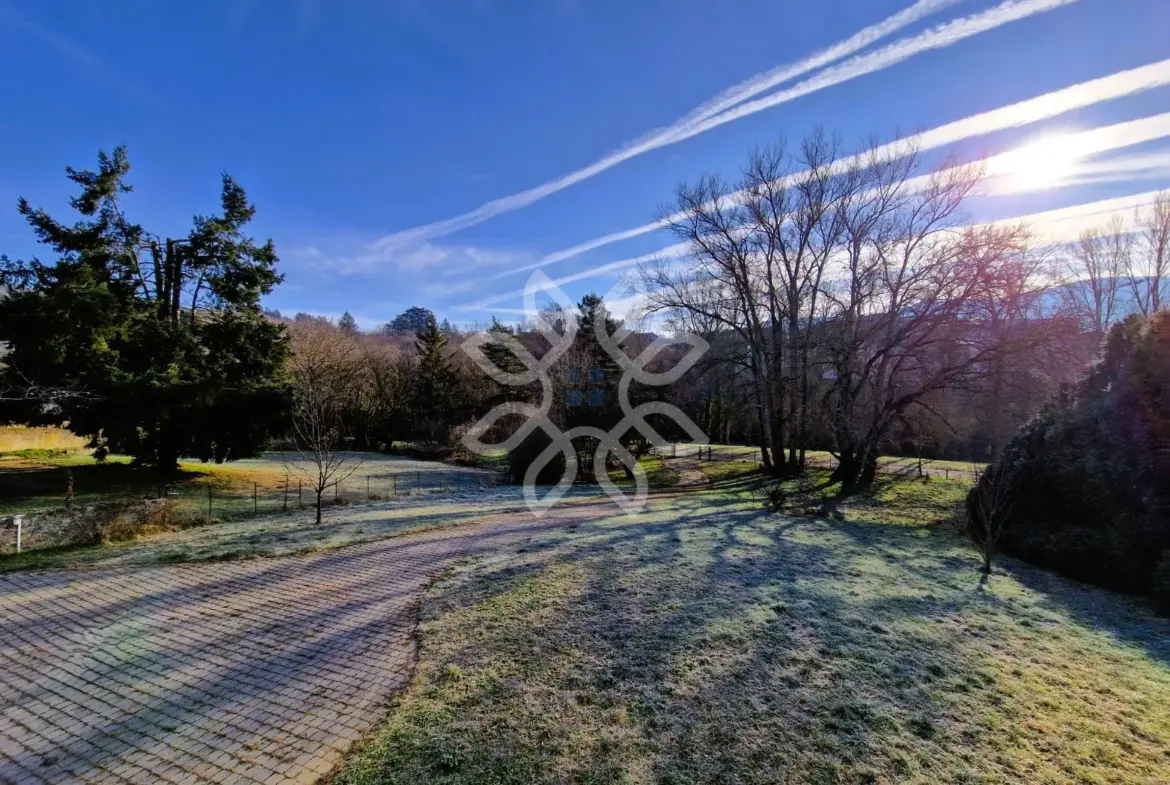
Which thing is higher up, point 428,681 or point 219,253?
point 219,253

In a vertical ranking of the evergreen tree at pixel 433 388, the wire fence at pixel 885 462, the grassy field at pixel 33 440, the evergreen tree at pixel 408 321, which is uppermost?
the evergreen tree at pixel 408 321

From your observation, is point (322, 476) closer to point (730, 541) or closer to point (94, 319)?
point (94, 319)

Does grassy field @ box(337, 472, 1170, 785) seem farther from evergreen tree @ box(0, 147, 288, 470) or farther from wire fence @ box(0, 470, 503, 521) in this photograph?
evergreen tree @ box(0, 147, 288, 470)

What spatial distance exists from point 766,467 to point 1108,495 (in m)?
14.8

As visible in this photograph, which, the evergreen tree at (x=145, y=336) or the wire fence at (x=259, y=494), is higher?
the evergreen tree at (x=145, y=336)

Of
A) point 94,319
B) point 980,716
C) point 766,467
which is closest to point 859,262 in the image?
point 766,467

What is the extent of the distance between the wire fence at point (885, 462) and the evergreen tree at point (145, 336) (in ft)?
67.1

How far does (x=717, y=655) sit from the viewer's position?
4734mm

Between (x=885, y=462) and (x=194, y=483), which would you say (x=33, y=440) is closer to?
(x=194, y=483)

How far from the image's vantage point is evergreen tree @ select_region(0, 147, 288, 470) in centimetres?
1362

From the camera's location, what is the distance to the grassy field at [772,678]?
10.9ft

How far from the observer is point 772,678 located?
4.32 meters

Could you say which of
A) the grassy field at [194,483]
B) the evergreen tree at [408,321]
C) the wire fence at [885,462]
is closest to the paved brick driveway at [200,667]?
the grassy field at [194,483]

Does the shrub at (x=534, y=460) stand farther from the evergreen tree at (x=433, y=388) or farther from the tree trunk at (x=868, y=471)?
the evergreen tree at (x=433, y=388)
